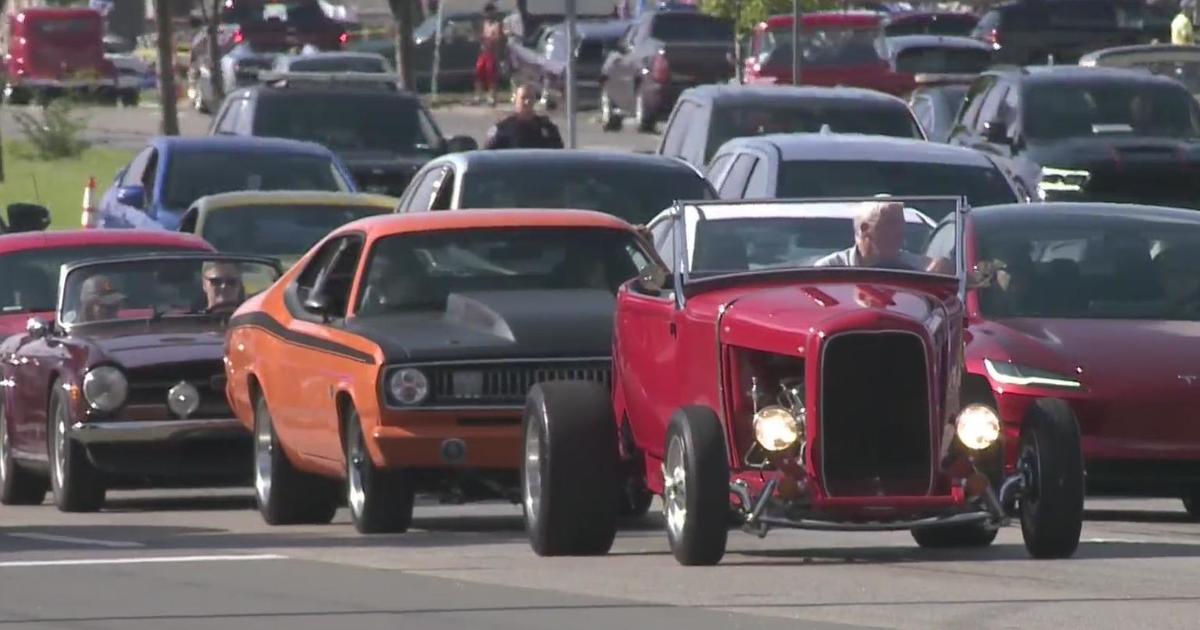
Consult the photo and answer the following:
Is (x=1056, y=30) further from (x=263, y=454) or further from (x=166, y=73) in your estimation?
(x=263, y=454)

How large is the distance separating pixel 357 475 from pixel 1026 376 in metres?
3.03

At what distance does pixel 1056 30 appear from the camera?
152 feet

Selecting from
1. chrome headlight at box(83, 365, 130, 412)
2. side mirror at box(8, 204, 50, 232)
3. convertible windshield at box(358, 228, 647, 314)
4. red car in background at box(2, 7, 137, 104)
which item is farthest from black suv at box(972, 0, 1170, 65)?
convertible windshield at box(358, 228, 647, 314)

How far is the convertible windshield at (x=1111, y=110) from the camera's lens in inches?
977

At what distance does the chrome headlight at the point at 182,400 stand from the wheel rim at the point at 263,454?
90 centimetres

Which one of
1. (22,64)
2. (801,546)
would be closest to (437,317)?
(801,546)

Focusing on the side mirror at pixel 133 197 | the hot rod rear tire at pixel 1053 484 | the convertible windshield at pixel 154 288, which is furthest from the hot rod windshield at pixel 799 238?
the side mirror at pixel 133 197

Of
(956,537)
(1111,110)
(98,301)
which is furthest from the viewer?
(1111,110)

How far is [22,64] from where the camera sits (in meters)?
66.3

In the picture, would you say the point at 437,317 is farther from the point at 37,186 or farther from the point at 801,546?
the point at 37,186

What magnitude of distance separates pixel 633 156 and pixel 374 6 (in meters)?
62.4

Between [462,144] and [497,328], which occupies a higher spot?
[497,328]

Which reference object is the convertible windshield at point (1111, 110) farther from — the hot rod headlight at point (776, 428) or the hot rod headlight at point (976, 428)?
the hot rod headlight at point (776, 428)

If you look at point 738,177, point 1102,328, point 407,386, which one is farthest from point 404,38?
point 407,386
